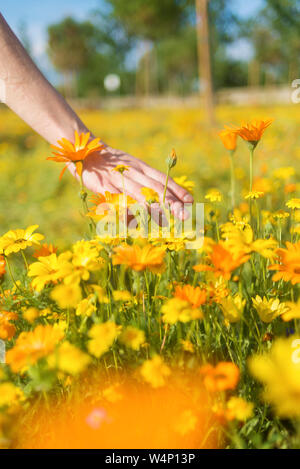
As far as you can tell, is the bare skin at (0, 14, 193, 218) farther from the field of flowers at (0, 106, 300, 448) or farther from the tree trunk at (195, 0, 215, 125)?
the tree trunk at (195, 0, 215, 125)

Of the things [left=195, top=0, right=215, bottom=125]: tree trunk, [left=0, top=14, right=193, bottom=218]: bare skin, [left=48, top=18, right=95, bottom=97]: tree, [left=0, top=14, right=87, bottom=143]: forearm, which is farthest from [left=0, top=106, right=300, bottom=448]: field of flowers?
[left=48, top=18, right=95, bottom=97]: tree

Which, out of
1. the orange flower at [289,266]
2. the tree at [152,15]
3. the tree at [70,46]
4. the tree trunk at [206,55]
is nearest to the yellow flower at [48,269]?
the orange flower at [289,266]

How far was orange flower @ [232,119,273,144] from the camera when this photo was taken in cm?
78

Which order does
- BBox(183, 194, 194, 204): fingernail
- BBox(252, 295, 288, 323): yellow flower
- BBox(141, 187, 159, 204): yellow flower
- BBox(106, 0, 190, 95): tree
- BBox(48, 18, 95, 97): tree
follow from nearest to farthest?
1. BBox(252, 295, 288, 323): yellow flower
2. BBox(141, 187, 159, 204): yellow flower
3. BBox(183, 194, 194, 204): fingernail
4. BBox(106, 0, 190, 95): tree
5. BBox(48, 18, 95, 97): tree

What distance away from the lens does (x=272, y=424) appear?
2.08ft

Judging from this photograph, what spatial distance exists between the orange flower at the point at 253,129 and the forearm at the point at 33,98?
448 mm

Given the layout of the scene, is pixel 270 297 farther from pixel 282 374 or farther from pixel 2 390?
pixel 2 390

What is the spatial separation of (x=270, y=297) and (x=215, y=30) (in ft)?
31.4

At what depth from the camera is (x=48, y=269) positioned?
0.68 meters

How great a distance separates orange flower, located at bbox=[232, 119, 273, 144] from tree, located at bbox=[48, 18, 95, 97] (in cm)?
2156

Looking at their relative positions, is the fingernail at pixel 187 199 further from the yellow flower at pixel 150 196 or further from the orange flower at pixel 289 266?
the orange flower at pixel 289 266

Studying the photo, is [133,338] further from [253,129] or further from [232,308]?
[253,129]
